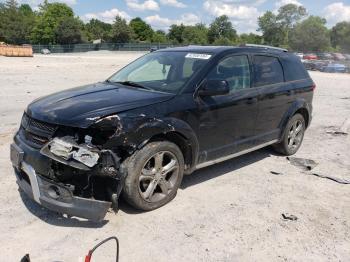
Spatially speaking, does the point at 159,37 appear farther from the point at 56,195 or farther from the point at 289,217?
the point at 56,195

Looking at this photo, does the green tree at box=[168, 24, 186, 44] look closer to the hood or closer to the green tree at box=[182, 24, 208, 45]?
the green tree at box=[182, 24, 208, 45]

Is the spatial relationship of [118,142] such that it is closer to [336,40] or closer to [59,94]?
[59,94]

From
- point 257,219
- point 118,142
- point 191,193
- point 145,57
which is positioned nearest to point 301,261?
point 257,219

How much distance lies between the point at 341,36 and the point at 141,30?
172ft

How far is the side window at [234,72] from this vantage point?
4.96 m

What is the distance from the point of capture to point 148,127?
4.00 metres

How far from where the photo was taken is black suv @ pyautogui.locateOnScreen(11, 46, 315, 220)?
3.73 metres

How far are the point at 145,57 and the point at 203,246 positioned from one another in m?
3.24

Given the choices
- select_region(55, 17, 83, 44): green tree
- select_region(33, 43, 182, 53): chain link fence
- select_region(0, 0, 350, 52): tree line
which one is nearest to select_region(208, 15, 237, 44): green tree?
select_region(0, 0, 350, 52): tree line

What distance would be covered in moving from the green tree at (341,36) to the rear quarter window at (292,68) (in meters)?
91.1

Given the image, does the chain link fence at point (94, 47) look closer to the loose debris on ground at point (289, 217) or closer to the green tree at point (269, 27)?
the green tree at point (269, 27)

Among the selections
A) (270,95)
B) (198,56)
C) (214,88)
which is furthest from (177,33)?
(214,88)

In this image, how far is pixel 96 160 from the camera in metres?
3.64

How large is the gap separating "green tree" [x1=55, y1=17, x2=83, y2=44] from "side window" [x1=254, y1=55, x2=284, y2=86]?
279ft
